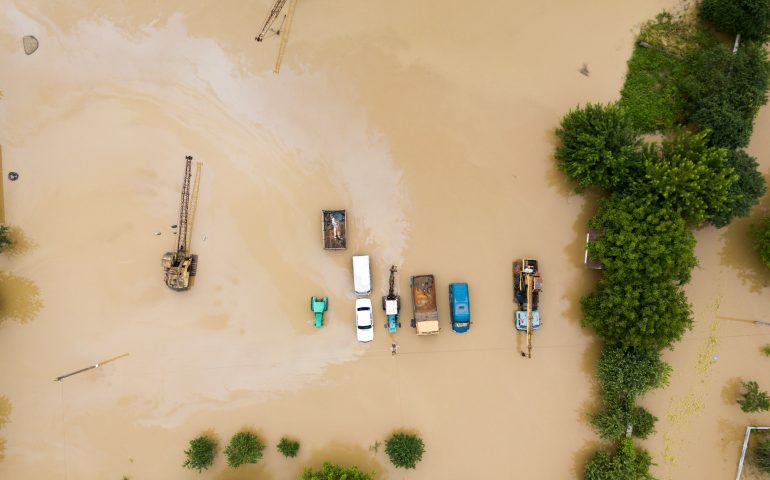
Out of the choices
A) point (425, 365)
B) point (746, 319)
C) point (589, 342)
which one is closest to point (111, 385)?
point (425, 365)

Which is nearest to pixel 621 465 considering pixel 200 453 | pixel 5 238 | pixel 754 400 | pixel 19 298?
pixel 754 400

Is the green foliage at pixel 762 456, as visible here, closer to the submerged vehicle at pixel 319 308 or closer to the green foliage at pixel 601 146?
the green foliage at pixel 601 146

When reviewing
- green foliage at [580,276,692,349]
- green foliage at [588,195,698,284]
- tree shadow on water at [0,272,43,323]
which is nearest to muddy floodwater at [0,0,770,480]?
tree shadow on water at [0,272,43,323]

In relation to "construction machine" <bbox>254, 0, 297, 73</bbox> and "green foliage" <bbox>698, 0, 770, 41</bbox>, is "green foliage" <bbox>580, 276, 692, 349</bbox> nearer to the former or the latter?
"green foliage" <bbox>698, 0, 770, 41</bbox>

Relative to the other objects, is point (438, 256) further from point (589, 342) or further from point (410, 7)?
point (410, 7)

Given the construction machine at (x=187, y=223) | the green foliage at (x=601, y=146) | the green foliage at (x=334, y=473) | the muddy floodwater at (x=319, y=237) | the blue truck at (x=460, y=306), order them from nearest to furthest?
the green foliage at (x=601, y=146), the green foliage at (x=334, y=473), the blue truck at (x=460, y=306), the construction machine at (x=187, y=223), the muddy floodwater at (x=319, y=237)

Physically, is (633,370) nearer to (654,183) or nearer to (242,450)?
(654,183)

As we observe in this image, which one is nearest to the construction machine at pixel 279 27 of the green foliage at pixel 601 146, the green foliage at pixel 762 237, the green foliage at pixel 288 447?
the green foliage at pixel 601 146
